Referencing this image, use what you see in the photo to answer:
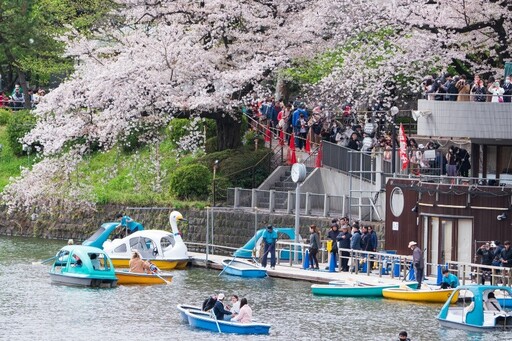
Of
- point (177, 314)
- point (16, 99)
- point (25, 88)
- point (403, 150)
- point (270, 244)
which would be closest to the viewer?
point (177, 314)

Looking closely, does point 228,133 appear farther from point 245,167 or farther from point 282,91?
point 282,91

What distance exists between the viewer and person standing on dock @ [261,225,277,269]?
5541 cm

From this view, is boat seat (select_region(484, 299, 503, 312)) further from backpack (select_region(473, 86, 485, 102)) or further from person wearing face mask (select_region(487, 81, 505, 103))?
backpack (select_region(473, 86, 485, 102))

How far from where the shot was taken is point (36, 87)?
305 ft

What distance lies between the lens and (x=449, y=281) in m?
47.6

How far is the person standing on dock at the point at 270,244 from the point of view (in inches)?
2181

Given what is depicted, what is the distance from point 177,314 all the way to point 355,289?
6368 mm

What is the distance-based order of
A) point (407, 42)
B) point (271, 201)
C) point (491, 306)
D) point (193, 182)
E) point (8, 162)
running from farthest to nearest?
point (8, 162) < point (193, 182) < point (271, 201) < point (407, 42) < point (491, 306)

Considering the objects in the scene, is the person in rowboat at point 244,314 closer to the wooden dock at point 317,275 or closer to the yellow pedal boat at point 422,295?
the yellow pedal boat at point 422,295

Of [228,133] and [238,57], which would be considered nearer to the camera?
[238,57]

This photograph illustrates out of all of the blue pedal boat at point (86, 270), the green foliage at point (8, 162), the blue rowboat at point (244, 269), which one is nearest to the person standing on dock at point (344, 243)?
the blue rowboat at point (244, 269)

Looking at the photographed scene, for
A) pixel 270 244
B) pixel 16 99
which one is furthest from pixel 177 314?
pixel 16 99

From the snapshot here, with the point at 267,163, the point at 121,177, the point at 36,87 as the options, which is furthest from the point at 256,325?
the point at 36,87

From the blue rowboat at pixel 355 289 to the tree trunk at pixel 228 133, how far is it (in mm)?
20729
